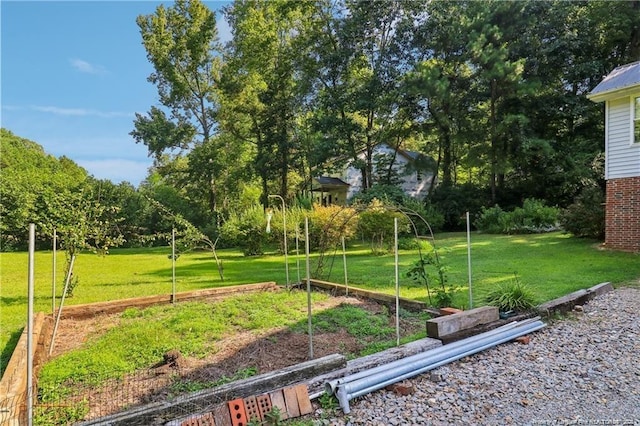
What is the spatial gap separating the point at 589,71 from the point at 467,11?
19.6ft

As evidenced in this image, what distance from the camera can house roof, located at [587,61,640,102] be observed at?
8664 mm

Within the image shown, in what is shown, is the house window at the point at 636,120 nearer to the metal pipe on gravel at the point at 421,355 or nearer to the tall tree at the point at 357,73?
the metal pipe on gravel at the point at 421,355

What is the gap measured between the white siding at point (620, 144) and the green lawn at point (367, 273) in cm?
198

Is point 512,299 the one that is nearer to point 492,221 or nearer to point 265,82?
point 492,221

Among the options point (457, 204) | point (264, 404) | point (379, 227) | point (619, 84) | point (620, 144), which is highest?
point (619, 84)

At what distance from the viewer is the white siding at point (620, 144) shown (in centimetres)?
882

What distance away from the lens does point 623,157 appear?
29.5 ft

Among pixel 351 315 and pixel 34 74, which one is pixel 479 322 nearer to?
pixel 351 315

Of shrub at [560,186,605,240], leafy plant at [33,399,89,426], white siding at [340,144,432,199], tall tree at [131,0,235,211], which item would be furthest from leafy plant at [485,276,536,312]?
white siding at [340,144,432,199]

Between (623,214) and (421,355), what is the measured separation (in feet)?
28.5

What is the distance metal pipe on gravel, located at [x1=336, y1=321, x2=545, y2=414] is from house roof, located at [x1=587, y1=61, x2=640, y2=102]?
25.6 ft

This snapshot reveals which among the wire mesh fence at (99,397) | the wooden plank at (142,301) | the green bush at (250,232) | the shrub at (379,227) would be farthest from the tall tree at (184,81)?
the wire mesh fence at (99,397)

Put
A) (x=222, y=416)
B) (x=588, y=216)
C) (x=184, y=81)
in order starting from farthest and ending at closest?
(x=184, y=81), (x=588, y=216), (x=222, y=416)

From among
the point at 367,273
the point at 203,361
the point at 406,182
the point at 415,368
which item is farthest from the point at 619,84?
the point at 406,182
